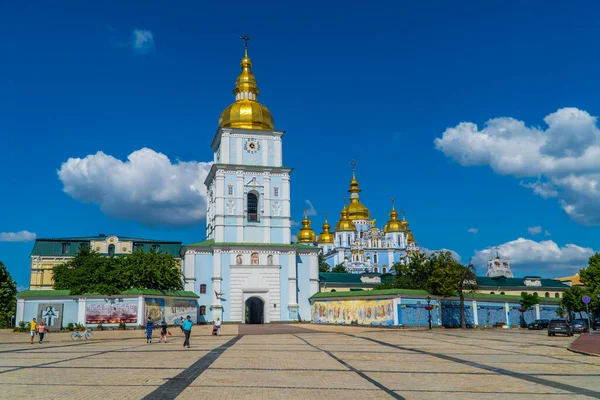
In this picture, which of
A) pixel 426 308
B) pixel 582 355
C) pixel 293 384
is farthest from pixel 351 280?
pixel 293 384

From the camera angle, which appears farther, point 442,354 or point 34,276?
point 34,276

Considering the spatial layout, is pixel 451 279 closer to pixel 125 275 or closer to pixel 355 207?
pixel 125 275

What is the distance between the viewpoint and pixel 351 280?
7988cm

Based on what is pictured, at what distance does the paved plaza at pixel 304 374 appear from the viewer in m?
12.1

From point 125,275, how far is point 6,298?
18.5 meters

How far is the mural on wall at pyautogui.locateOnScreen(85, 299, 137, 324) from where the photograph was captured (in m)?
42.4

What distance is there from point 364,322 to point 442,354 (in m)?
26.4

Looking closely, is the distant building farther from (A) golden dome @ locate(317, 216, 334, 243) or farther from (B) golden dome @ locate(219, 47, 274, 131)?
(A) golden dome @ locate(317, 216, 334, 243)

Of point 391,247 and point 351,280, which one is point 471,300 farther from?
point 391,247

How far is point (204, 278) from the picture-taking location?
54.1 m

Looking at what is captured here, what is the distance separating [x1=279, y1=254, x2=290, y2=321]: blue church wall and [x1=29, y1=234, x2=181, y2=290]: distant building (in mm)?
21474

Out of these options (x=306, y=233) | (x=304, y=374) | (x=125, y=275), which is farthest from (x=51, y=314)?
(x=306, y=233)

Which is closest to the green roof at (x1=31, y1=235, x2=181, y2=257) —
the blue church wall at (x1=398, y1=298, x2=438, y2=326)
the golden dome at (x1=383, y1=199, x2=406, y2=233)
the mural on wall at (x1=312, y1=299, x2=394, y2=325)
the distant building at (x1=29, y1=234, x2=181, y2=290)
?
the distant building at (x1=29, y1=234, x2=181, y2=290)

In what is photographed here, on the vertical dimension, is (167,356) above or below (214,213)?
below
